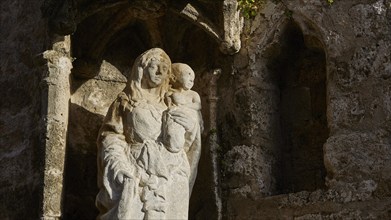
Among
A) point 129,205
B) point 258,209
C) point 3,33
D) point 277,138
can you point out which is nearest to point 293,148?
point 277,138

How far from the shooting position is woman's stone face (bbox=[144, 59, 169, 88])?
23.7ft

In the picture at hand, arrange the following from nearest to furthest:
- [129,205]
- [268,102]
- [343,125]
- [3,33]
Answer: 1. [129,205]
2. [343,125]
3. [268,102]
4. [3,33]

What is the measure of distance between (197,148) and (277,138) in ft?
2.85

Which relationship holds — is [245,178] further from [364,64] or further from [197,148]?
[364,64]

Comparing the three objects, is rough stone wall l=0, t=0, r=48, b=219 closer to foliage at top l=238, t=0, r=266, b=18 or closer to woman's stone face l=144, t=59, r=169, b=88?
woman's stone face l=144, t=59, r=169, b=88

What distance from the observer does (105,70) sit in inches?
318

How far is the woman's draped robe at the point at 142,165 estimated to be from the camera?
21.7 feet

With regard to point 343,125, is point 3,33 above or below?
Result: above

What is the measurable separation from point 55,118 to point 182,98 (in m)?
1.04

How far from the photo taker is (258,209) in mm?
7391

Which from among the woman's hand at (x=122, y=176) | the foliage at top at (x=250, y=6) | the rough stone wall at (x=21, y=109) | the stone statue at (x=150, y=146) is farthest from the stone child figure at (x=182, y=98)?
the rough stone wall at (x=21, y=109)

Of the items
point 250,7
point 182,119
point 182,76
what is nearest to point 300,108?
point 250,7

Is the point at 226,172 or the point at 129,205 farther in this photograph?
the point at 226,172

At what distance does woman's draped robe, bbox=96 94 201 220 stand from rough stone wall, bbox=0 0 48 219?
695mm
